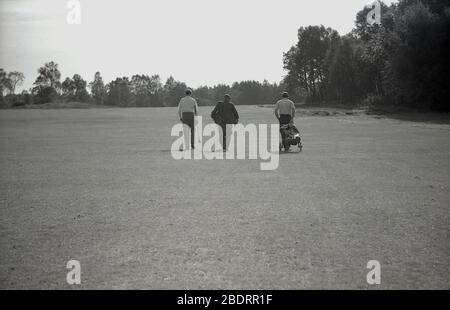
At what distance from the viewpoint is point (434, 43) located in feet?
155

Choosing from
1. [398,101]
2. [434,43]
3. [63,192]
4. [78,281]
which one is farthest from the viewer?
[398,101]

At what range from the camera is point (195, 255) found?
5.49 metres

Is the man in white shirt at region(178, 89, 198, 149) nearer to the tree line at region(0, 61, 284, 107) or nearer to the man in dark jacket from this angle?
the man in dark jacket

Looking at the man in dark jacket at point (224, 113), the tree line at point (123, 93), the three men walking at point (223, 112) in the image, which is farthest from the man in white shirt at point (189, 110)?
the tree line at point (123, 93)

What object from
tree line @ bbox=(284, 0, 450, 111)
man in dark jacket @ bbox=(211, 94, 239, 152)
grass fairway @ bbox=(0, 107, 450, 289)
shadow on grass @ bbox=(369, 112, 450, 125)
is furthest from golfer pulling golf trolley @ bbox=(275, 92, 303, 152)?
tree line @ bbox=(284, 0, 450, 111)

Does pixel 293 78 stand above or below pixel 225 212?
above

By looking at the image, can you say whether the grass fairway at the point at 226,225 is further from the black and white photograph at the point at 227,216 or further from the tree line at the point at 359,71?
the tree line at the point at 359,71

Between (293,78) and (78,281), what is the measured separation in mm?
116700

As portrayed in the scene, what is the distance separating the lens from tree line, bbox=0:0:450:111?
47409mm

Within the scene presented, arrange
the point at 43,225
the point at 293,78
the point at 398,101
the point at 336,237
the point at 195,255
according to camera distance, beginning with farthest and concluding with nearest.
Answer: the point at 293,78 < the point at 398,101 < the point at 43,225 < the point at 336,237 < the point at 195,255
